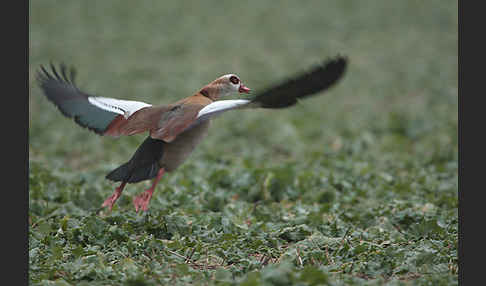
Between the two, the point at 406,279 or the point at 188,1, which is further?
the point at 188,1

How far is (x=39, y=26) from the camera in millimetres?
19156

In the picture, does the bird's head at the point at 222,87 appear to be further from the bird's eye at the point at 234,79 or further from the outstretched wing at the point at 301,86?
the outstretched wing at the point at 301,86

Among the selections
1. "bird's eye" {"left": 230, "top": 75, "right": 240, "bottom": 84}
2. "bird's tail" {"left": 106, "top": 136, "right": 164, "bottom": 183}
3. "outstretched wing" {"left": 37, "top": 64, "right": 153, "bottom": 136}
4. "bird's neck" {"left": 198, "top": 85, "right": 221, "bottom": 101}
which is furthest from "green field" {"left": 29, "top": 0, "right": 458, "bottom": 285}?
"bird's eye" {"left": 230, "top": 75, "right": 240, "bottom": 84}

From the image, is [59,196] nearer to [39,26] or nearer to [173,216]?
[173,216]

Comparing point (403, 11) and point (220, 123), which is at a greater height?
point (403, 11)

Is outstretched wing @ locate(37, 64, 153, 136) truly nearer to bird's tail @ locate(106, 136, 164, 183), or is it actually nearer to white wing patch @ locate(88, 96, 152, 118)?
white wing patch @ locate(88, 96, 152, 118)

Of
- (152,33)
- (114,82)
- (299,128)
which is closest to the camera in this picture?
(299,128)

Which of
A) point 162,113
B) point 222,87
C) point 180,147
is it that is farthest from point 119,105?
point 222,87

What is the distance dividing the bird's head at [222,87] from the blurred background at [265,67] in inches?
50.0

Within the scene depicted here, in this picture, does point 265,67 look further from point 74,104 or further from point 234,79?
point 74,104

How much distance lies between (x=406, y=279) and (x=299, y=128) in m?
6.59

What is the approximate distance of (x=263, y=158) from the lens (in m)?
9.27

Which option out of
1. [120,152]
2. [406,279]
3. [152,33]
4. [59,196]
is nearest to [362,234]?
[406,279]

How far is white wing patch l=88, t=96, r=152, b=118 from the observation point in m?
5.71
